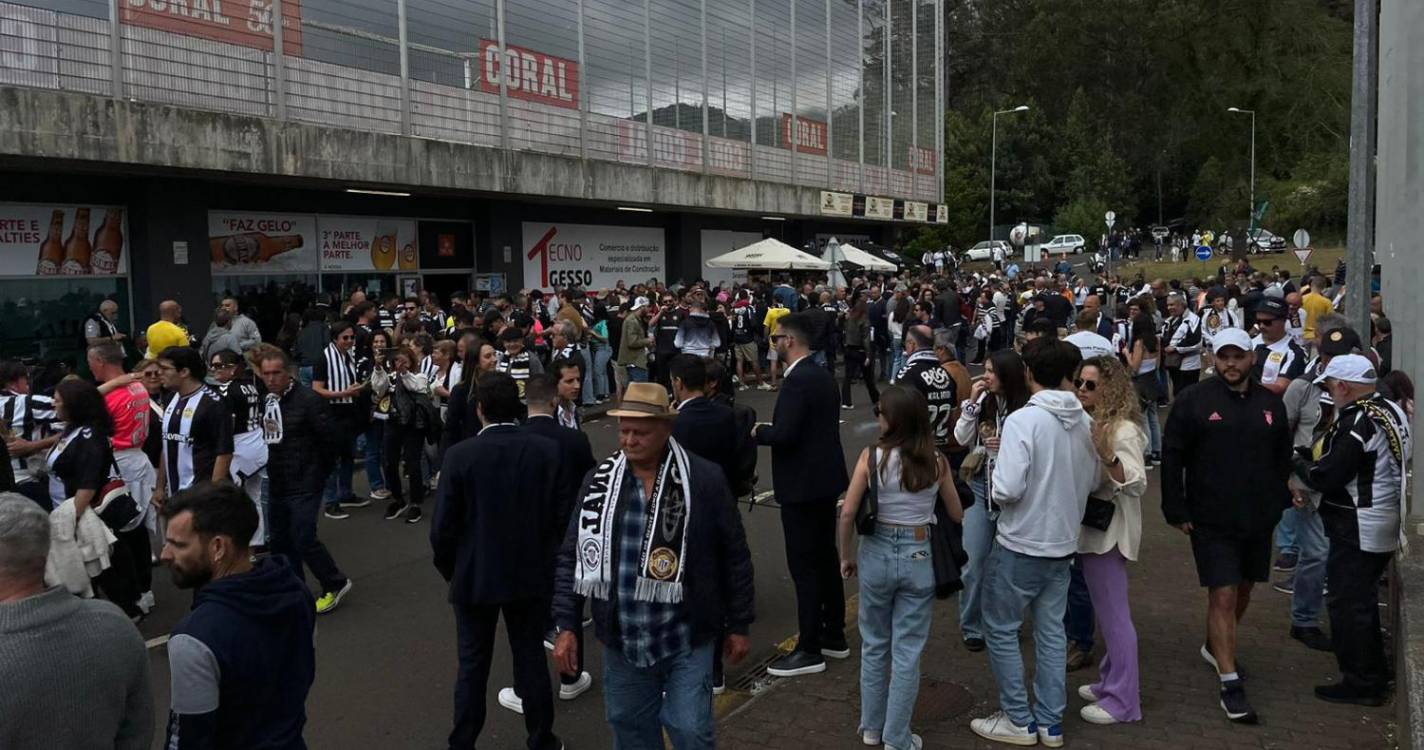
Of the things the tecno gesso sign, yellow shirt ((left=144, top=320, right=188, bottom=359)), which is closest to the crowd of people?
yellow shirt ((left=144, top=320, right=188, bottom=359))

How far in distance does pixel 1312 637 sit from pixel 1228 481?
175 centimetres

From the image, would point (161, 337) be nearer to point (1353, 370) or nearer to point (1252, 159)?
point (1353, 370)

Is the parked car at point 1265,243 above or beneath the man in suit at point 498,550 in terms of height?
above

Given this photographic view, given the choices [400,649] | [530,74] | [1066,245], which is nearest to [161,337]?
[400,649]

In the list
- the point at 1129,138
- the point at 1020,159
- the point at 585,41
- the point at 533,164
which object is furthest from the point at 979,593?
the point at 1129,138

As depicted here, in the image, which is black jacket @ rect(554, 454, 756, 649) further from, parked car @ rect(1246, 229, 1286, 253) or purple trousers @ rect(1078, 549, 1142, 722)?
parked car @ rect(1246, 229, 1286, 253)

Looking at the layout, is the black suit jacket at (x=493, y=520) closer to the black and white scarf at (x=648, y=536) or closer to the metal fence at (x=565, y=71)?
the black and white scarf at (x=648, y=536)

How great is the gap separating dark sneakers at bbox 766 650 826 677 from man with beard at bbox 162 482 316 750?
3146 millimetres

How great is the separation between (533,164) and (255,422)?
14.8 m

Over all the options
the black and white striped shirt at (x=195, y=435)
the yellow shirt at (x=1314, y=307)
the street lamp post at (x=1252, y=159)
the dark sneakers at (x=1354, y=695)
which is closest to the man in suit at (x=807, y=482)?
the dark sneakers at (x=1354, y=695)

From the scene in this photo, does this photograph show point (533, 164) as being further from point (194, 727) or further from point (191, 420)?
point (194, 727)

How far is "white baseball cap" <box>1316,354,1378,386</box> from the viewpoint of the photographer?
214 inches

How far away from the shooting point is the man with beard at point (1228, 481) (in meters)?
5.22

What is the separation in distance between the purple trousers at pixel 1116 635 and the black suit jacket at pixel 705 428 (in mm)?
1911
